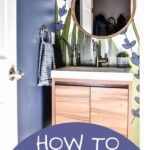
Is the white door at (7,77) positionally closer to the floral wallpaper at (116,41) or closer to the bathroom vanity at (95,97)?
the bathroom vanity at (95,97)

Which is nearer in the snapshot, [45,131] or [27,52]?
[45,131]

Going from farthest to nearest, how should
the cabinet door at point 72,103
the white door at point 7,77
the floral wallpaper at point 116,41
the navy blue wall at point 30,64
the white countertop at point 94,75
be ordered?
the floral wallpaper at point 116,41, the cabinet door at point 72,103, the white countertop at point 94,75, the navy blue wall at point 30,64, the white door at point 7,77

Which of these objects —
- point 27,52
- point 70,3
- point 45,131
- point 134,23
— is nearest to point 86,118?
point 27,52

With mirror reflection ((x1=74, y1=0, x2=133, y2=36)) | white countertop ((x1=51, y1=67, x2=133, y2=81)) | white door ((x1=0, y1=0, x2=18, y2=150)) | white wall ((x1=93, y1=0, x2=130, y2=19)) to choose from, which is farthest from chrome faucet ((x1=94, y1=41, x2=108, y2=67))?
white door ((x1=0, y1=0, x2=18, y2=150))

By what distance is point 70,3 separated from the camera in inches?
104

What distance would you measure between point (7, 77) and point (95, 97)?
111 centimetres

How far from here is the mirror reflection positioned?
8.25 feet

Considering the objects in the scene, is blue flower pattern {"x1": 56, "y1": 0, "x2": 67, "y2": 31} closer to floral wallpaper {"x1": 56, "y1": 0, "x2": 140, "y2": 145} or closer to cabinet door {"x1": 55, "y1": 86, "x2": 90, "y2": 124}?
floral wallpaper {"x1": 56, "y1": 0, "x2": 140, "y2": 145}

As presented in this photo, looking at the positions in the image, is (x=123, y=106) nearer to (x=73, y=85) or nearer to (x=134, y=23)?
(x=73, y=85)

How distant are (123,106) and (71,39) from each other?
0.92 metres

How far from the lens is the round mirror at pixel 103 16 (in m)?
2.50

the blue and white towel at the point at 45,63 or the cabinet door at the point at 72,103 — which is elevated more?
the blue and white towel at the point at 45,63

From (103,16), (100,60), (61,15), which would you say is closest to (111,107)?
(100,60)

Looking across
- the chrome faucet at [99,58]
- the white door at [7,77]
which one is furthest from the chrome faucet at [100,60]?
the white door at [7,77]
